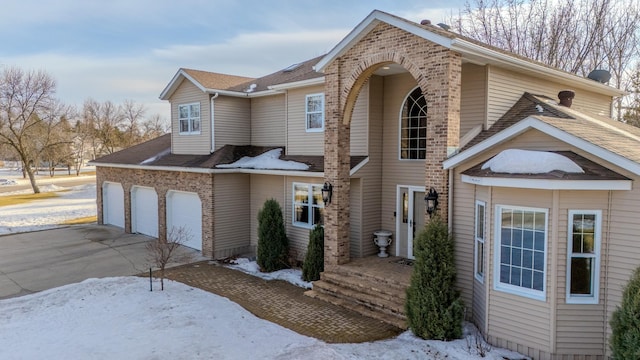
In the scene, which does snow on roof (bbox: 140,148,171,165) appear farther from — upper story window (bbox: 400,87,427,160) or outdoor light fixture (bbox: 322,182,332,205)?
upper story window (bbox: 400,87,427,160)

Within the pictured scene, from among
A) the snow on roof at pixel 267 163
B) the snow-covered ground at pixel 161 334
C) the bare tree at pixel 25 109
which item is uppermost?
the bare tree at pixel 25 109

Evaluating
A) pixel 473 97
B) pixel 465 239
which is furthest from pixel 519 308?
pixel 473 97

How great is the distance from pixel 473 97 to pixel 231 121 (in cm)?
960

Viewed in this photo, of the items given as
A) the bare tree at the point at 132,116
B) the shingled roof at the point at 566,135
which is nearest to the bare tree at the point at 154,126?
the bare tree at the point at 132,116

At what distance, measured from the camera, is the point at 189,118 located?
1670 cm

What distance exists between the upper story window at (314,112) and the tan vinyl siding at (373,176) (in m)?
2.10

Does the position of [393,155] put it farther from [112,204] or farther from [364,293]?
[112,204]

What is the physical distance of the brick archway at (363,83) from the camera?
8.75 metres

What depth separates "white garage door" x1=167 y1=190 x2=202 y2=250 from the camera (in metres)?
15.5

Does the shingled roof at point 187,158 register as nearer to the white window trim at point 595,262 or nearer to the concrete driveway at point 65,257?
the concrete driveway at point 65,257

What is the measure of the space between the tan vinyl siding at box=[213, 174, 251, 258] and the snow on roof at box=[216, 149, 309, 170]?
1.61 ft

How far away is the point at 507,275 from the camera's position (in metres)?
7.66

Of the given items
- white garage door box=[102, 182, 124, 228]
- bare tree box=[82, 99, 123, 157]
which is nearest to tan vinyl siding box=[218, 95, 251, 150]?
white garage door box=[102, 182, 124, 228]

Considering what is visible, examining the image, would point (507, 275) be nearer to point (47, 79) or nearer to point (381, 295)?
point (381, 295)
